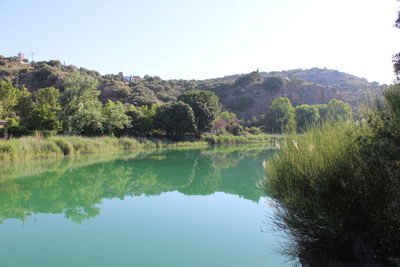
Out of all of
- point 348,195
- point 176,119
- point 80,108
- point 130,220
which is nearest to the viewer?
point 348,195

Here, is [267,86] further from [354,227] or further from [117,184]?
[354,227]

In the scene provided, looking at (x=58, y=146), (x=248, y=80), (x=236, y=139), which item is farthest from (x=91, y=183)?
(x=248, y=80)

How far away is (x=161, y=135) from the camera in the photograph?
34.2 metres

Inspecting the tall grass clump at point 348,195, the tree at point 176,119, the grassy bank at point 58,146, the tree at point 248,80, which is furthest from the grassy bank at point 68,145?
the tree at point 248,80

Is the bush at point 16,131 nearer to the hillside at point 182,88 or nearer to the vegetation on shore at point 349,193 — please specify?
the vegetation on shore at point 349,193

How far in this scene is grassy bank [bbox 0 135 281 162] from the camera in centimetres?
1658

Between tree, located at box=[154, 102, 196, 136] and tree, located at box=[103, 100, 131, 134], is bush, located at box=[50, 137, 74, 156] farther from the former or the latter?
tree, located at box=[154, 102, 196, 136]

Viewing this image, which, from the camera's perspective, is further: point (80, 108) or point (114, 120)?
point (114, 120)

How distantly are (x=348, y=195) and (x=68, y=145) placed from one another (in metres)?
19.1

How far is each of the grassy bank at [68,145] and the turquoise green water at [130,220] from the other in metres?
2.84

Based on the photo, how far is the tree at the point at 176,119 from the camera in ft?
107

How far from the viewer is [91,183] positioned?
12148mm

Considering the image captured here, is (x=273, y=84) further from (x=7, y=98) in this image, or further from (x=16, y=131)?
(x=16, y=131)

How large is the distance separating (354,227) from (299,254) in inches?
37.3
